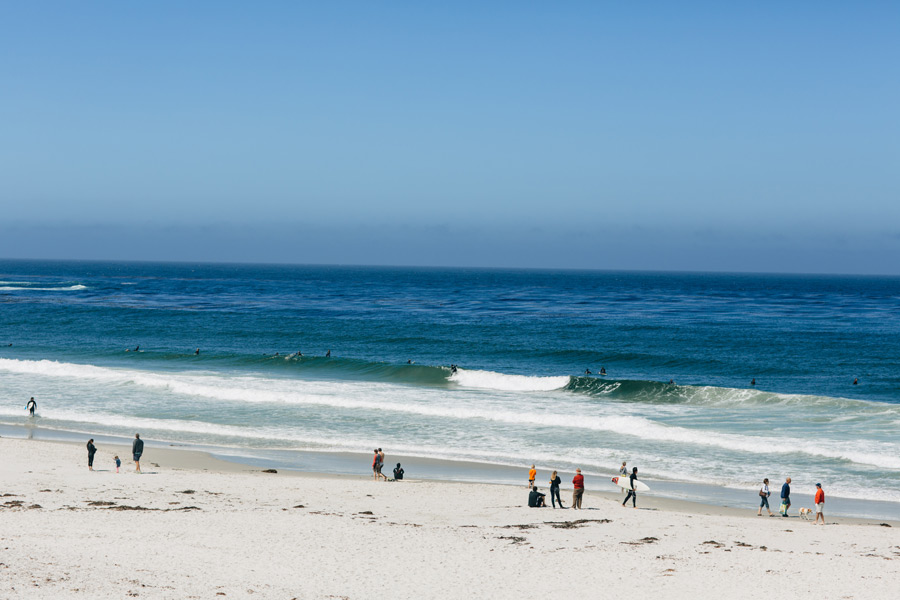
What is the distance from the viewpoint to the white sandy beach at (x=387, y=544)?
14055 mm

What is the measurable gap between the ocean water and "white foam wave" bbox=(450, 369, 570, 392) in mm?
118

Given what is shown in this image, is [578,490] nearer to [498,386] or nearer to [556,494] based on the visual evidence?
[556,494]

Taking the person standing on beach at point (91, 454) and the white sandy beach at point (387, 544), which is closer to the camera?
the white sandy beach at point (387, 544)

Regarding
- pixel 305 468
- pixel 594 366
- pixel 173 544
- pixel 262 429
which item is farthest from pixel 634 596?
pixel 594 366

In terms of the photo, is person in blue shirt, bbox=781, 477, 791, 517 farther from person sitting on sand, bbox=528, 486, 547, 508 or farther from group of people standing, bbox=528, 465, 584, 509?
person sitting on sand, bbox=528, 486, 547, 508

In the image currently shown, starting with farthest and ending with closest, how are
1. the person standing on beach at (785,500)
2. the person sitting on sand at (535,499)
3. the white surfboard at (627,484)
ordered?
the white surfboard at (627,484)
the person sitting on sand at (535,499)
the person standing on beach at (785,500)

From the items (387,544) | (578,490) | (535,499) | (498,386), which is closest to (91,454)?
(387,544)

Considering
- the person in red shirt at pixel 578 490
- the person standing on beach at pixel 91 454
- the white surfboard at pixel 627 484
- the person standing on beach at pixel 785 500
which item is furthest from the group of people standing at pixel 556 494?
the person standing on beach at pixel 91 454

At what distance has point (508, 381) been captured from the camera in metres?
44.5

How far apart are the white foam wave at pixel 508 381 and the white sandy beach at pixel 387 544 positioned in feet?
67.8

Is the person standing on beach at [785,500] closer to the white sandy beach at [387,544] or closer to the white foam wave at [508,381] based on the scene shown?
the white sandy beach at [387,544]

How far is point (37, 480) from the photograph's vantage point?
21875mm

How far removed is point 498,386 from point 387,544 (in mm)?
27527

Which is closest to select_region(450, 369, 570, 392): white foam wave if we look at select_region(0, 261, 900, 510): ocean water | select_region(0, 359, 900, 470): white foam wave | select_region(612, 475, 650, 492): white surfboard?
select_region(0, 261, 900, 510): ocean water
